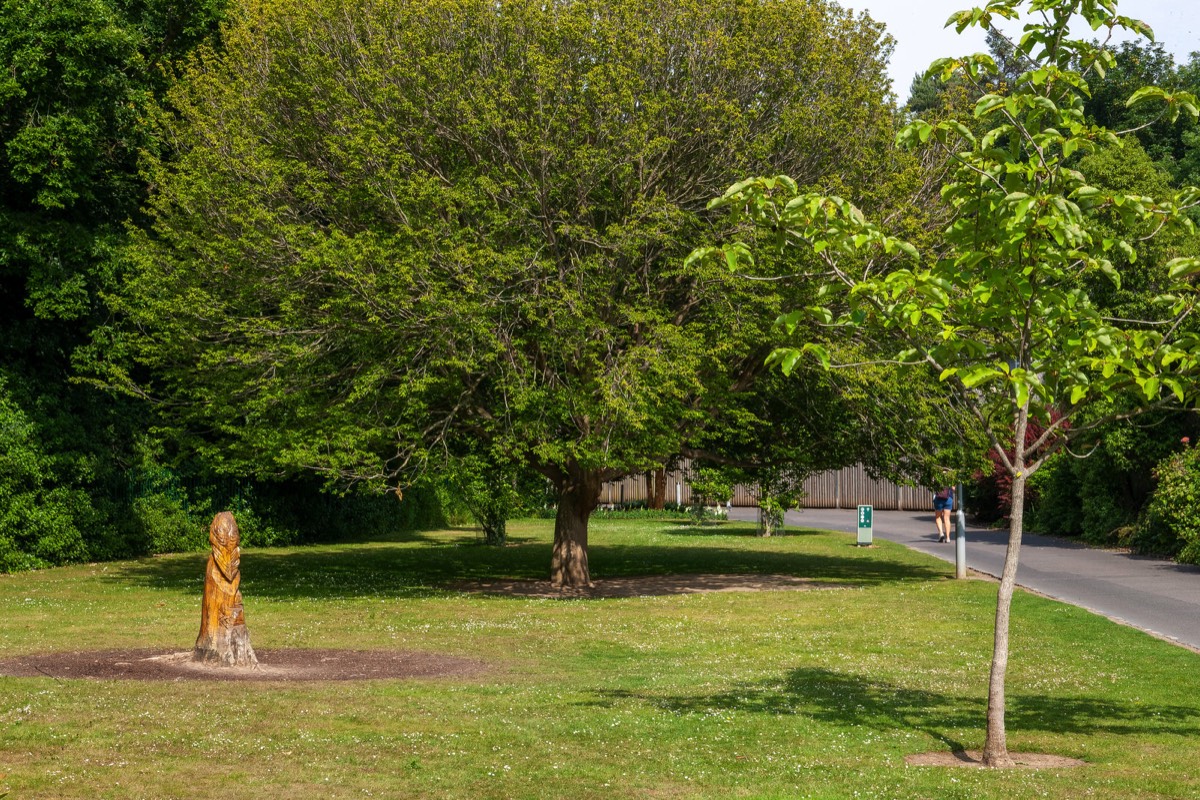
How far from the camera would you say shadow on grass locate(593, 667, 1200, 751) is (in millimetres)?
9727

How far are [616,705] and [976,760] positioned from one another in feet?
10.0

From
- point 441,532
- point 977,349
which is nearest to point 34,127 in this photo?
point 977,349

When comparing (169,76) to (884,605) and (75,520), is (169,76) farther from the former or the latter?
(884,605)

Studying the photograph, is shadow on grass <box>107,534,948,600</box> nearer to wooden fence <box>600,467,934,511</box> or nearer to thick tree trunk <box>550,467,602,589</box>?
thick tree trunk <box>550,467,602,589</box>

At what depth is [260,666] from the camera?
12320 millimetres

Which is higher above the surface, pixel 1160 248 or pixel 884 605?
pixel 1160 248

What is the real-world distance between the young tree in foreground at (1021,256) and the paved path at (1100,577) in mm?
7052

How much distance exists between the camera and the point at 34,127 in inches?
906

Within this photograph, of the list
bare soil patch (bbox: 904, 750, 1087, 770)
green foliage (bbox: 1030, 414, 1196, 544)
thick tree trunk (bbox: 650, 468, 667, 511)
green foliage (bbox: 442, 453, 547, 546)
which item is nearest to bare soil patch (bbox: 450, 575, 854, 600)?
green foliage (bbox: 442, 453, 547, 546)

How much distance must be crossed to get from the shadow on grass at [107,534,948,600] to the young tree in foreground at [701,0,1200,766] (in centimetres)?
1377

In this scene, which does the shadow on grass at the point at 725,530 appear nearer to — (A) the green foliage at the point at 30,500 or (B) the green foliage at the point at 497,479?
(B) the green foliage at the point at 497,479

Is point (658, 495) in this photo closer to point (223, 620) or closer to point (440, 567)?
point (440, 567)

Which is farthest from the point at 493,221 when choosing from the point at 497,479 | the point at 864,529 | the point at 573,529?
the point at 864,529

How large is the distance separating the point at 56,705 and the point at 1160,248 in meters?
26.5
